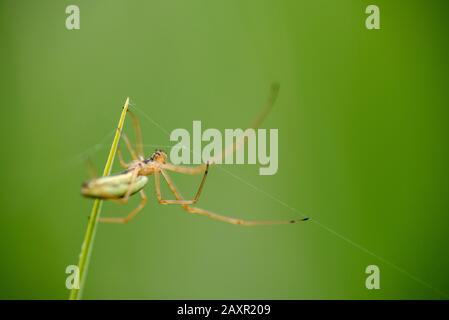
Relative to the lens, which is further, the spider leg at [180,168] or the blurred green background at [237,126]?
the blurred green background at [237,126]

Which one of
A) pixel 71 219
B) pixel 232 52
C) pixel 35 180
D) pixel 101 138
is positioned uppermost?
pixel 232 52

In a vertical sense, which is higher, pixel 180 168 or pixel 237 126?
pixel 237 126

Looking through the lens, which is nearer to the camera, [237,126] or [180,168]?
[180,168]

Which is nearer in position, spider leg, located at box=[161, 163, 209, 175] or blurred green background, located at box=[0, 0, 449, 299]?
spider leg, located at box=[161, 163, 209, 175]

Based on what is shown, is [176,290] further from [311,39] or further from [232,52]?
[311,39]
